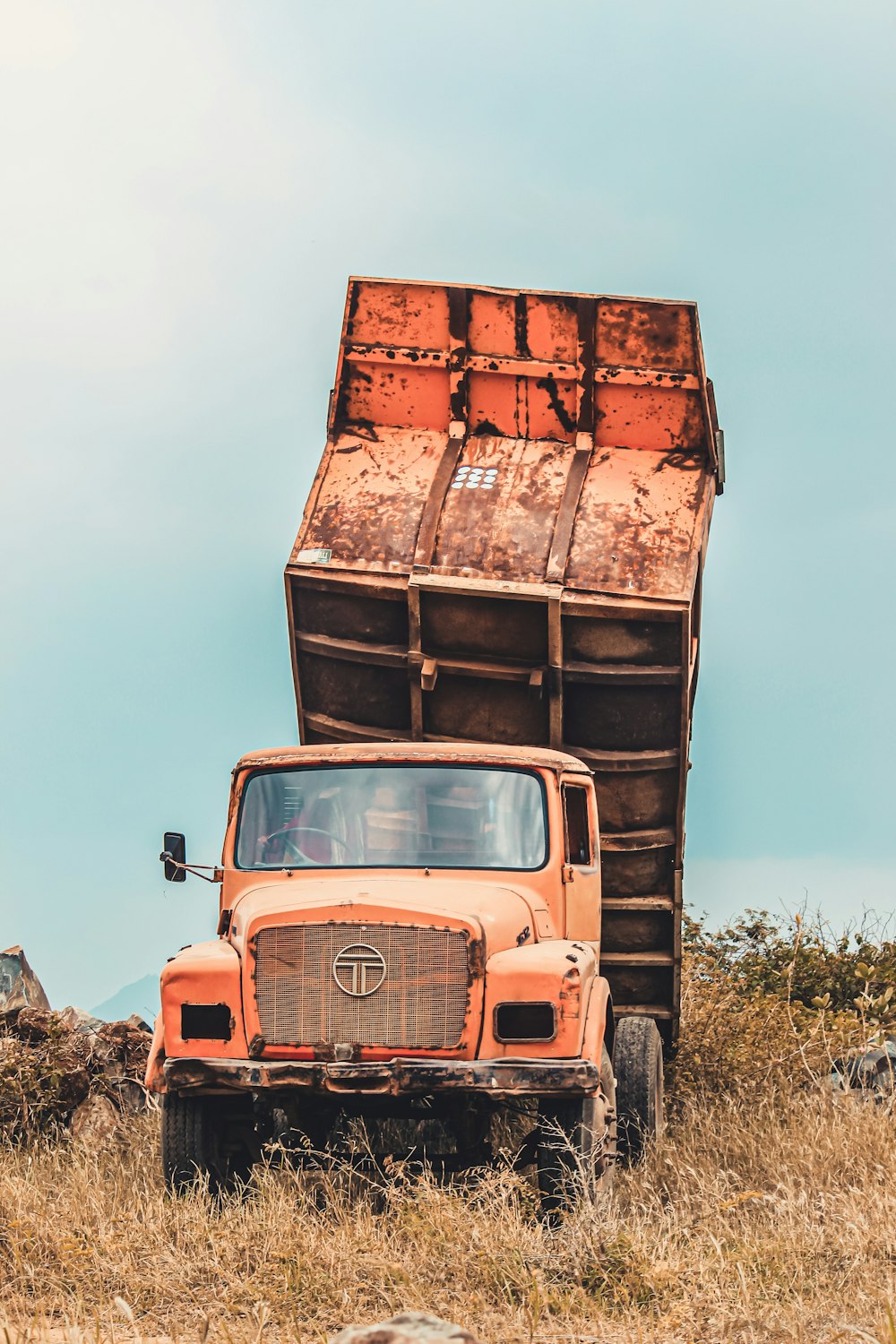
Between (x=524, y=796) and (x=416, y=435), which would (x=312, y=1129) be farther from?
(x=416, y=435)

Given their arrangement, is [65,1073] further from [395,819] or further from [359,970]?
[359,970]

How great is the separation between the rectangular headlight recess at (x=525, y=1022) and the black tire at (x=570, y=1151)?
0.27m

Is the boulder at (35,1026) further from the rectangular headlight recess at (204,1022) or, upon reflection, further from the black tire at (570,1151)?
the black tire at (570,1151)

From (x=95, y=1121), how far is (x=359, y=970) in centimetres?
324

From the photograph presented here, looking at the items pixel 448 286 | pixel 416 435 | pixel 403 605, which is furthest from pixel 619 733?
pixel 448 286

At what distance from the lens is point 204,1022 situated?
19.4 ft

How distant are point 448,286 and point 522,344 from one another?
1.71 feet

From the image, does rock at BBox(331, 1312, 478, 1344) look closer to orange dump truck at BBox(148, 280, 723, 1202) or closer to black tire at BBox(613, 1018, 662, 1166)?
orange dump truck at BBox(148, 280, 723, 1202)

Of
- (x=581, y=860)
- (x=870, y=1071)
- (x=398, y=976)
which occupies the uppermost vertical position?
(x=581, y=860)

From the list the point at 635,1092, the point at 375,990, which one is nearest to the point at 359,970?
the point at 375,990

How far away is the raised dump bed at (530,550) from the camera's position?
7852 mm

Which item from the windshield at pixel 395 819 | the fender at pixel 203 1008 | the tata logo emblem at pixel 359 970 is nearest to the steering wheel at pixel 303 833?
the windshield at pixel 395 819

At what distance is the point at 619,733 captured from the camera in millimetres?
8062

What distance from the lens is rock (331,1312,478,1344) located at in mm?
3350
